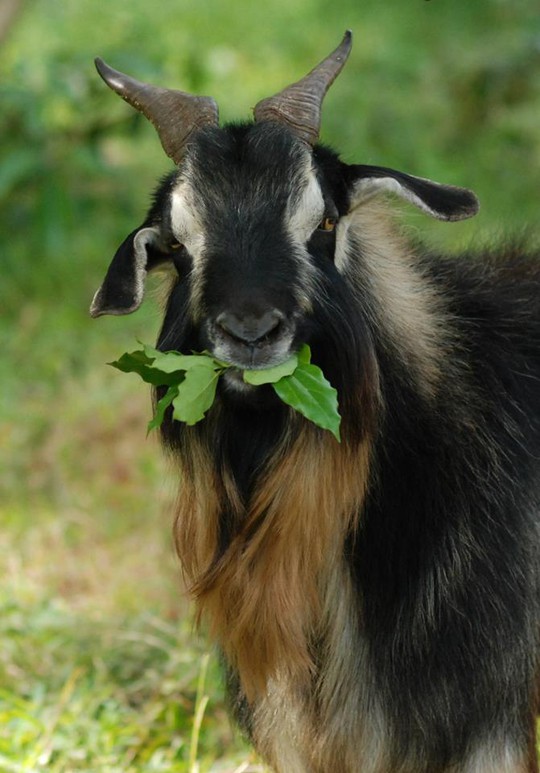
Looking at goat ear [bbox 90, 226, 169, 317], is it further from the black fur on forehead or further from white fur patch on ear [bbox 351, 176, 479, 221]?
white fur patch on ear [bbox 351, 176, 479, 221]

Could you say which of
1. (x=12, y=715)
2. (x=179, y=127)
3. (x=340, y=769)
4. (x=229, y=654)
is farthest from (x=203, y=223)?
(x=12, y=715)

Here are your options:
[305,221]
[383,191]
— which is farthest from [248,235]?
[383,191]

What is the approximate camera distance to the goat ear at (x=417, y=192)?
4094 millimetres

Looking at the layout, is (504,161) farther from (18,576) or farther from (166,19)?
(18,576)

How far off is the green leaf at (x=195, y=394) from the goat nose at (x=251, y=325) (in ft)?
0.62

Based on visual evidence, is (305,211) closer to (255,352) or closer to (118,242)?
(255,352)

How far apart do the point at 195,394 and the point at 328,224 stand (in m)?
0.70

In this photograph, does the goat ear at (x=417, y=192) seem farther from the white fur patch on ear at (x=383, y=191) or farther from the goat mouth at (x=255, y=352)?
the goat mouth at (x=255, y=352)

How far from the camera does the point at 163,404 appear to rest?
13.3 feet

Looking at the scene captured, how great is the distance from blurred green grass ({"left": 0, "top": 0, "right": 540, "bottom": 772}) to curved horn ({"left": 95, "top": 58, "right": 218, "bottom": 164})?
1.19m

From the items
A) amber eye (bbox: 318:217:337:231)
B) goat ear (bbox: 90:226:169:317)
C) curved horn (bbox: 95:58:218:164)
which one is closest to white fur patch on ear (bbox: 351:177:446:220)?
amber eye (bbox: 318:217:337:231)

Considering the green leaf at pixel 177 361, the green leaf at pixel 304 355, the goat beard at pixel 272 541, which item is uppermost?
the green leaf at pixel 304 355

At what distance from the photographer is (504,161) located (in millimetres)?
11773

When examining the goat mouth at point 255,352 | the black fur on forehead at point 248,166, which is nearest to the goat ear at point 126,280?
the black fur on forehead at point 248,166
